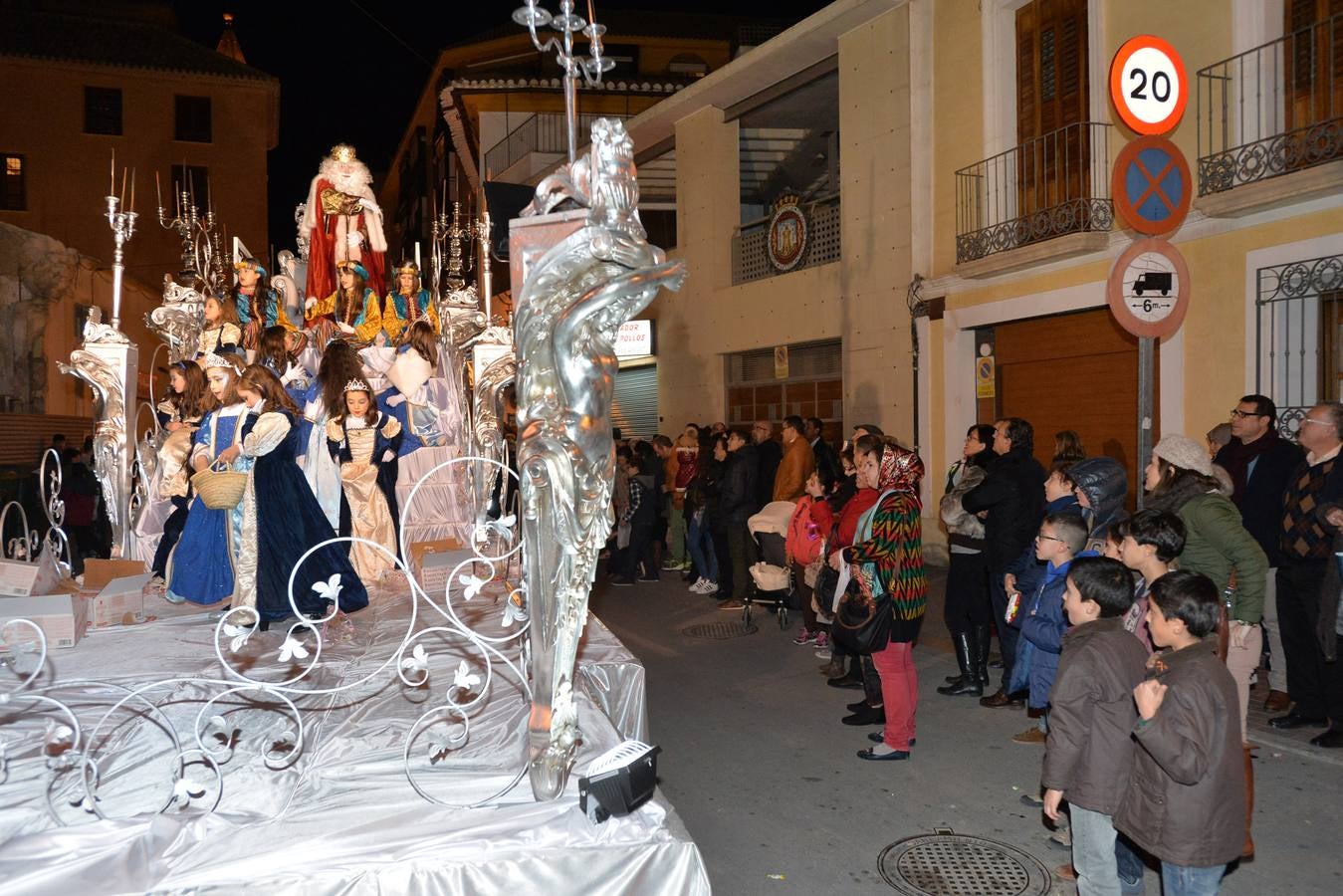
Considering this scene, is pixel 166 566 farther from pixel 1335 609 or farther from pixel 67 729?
pixel 1335 609

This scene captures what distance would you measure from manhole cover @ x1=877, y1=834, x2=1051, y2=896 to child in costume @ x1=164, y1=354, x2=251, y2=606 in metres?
4.52

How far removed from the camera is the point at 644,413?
65.8 feet

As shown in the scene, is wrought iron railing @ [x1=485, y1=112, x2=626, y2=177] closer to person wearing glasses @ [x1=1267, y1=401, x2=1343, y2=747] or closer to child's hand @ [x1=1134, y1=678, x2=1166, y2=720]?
person wearing glasses @ [x1=1267, y1=401, x2=1343, y2=747]

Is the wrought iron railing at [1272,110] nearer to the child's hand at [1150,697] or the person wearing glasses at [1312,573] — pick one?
the person wearing glasses at [1312,573]

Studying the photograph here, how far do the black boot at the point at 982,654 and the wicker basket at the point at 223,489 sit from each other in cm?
479

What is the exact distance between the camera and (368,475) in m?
7.75

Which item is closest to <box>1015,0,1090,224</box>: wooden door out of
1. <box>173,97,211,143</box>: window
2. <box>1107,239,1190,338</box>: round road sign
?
<box>1107,239,1190,338</box>: round road sign

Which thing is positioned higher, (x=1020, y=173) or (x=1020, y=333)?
(x=1020, y=173)

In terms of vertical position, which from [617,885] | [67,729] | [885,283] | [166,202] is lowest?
[617,885]

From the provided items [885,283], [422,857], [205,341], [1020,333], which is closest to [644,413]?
[885,283]

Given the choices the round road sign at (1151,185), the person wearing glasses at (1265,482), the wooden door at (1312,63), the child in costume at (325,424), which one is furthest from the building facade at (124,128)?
the person wearing glasses at (1265,482)

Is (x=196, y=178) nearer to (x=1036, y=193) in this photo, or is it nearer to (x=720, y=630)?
(x=1036, y=193)

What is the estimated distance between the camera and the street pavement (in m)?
4.23

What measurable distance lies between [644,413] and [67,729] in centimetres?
1667
